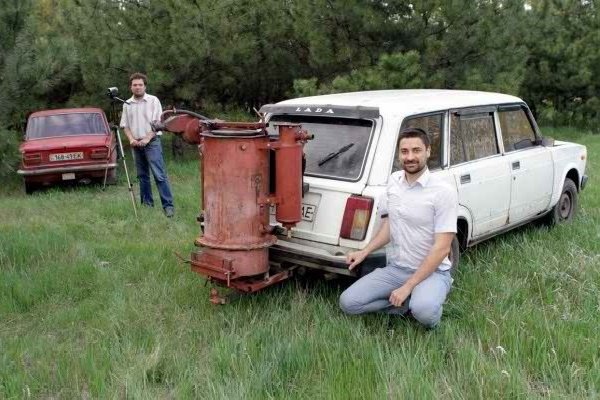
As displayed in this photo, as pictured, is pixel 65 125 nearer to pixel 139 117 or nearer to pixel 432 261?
pixel 139 117

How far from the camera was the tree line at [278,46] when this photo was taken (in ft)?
39.3

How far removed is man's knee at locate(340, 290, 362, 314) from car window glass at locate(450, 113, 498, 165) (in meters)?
1.62

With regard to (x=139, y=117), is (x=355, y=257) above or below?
below

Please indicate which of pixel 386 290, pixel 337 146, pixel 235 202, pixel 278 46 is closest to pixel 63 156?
pixel 278 46

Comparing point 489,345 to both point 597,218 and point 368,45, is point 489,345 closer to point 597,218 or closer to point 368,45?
point 597,218

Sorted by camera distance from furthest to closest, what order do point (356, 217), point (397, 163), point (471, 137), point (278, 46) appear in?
point (278, 46) → point (471, 137) → point (397, 163) → point (356, 217)

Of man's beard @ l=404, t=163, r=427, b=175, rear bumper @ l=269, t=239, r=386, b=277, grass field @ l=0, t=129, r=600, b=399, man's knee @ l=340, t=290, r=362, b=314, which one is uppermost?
man's beard @ l=404, t=163, r=427, b=175

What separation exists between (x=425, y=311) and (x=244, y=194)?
1411mm

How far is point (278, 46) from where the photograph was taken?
14703mm

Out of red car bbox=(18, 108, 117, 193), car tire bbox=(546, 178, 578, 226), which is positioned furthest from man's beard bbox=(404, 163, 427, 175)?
red car bbox=(18, 108, 117, 193)

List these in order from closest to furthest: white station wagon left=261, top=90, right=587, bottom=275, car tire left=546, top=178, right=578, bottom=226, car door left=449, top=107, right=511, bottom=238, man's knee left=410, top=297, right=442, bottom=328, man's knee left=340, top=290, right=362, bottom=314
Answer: man's knee left=410, top=297, right=442, bottom=328, man's knee left=340, top=290, right=362, bottom=314, white station wagon left=261, top=90, right=587, bottom=275, car door left=449, top=107, right=511, bottom=238, car tire left=546, top=178, right=578, bottom=226

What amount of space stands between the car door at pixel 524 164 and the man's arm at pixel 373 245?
199cm

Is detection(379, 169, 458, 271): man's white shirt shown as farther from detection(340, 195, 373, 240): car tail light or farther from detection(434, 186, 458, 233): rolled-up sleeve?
detection(340, 195, 373, 240): car tail light

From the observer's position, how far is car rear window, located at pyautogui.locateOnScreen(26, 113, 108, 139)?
11.9m
